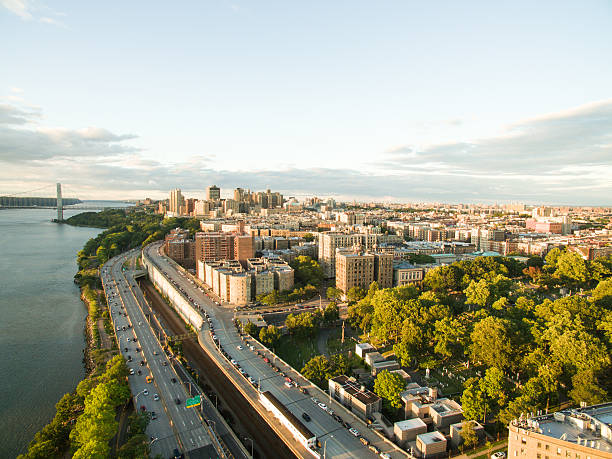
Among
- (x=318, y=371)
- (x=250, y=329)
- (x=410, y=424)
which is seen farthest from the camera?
(x=250, y=329)

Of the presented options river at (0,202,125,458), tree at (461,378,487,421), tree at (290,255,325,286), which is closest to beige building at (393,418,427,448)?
tree at (461,378,487,421)

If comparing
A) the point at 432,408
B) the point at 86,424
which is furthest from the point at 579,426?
the point at 86,424

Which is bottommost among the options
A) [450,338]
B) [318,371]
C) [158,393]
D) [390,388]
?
[158,393]

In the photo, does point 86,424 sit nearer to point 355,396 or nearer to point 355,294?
point 355,396

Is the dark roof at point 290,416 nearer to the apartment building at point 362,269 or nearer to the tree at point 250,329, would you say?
the tree at point 250,329

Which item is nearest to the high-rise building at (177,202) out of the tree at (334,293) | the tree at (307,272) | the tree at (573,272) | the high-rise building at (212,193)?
the high-rise building at (212,193)

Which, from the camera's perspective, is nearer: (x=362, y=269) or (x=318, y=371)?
(x=318, y=371)

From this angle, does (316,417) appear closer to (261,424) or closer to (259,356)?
(261,424)
